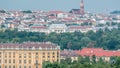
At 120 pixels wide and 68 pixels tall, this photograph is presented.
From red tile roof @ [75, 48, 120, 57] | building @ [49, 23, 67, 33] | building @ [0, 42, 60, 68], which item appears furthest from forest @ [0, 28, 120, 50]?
building @ [0, 42, 60, 68]

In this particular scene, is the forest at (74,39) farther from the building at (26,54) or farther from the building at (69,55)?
the building at (26,54)

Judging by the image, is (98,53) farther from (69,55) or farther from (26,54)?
(26,54)

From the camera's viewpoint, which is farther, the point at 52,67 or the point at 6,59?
the point at 6,59

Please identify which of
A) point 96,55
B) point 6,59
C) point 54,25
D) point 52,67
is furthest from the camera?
point 54,25

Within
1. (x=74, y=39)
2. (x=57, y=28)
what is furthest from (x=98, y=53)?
(x=57, y=28)

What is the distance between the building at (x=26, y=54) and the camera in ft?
178

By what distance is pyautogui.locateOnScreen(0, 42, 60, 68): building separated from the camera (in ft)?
178

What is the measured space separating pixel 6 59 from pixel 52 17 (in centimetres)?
5410

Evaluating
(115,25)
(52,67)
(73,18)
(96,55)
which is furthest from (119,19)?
(52,67)

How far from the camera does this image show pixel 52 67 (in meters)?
44.3

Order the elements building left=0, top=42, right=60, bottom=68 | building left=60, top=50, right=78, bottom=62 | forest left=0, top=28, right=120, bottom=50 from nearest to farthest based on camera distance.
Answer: building left=0, top=42, right=60, bottom=68
building left=60, top=50, right=78, bottom=62
forest left=0, top=28, right=120, bottom=50

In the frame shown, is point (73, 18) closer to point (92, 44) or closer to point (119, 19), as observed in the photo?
point (119, 19)

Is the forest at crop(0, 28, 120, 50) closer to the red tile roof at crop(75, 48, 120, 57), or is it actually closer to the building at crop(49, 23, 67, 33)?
the red tile roof at crop(75, 48, 120, 57)

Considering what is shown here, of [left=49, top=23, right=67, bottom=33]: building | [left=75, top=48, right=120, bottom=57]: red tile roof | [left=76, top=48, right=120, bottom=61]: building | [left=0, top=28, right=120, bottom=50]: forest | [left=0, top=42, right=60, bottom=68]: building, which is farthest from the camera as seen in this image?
[left=49, top=23, right=67, bottom=33]: building
